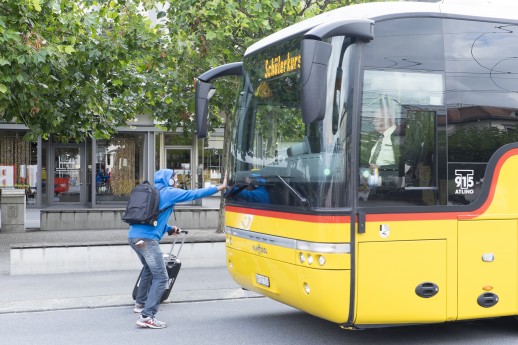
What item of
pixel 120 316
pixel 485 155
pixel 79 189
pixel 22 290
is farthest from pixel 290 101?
pixel 79 189

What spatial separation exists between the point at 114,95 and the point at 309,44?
1000cm

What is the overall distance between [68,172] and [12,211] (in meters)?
10.8

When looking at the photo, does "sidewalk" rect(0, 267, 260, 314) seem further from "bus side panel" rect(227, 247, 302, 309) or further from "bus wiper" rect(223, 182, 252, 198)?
"bus wiper" rect(223, 182, 252, 198)

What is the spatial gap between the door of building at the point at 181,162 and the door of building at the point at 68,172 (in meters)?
3.71

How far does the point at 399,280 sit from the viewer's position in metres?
6.23

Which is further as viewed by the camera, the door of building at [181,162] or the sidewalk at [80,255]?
the door of building at [181,162]

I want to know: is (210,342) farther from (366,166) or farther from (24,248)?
(24,248)

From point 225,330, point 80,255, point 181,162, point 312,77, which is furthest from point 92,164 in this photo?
point 312,77

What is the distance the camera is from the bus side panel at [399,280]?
614 centimetres

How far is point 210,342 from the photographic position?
7.30 metres

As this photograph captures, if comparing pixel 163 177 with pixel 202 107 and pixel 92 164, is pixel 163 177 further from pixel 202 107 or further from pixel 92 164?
pixel 92 164

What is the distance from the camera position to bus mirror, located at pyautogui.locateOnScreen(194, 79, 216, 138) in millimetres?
7770

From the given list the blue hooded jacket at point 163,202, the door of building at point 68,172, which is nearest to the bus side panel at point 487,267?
the blue hooded jacket at point 163,202

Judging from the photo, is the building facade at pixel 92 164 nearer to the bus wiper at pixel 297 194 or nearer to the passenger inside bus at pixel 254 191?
the passenger inside bus at pixel 254 191
